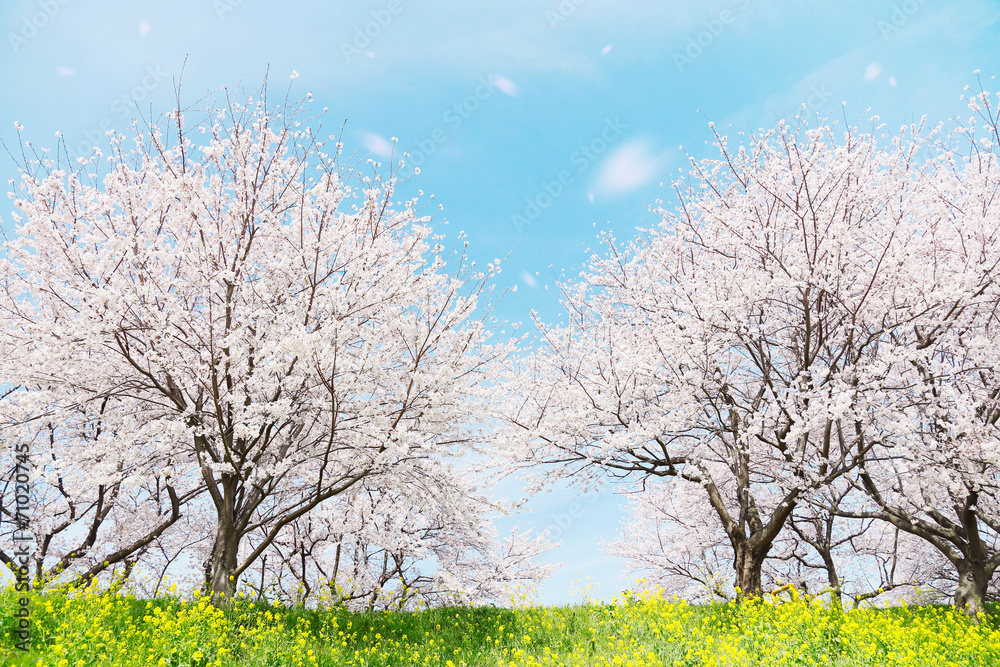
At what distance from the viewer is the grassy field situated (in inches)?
233

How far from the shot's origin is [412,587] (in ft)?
58.2

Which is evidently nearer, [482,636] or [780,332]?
[482,636]

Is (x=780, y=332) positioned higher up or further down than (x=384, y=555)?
higher up

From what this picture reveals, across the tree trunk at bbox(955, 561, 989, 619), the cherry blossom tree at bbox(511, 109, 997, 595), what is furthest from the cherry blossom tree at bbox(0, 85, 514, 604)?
the tree trunk at bbox(955, 561, 989, 619)

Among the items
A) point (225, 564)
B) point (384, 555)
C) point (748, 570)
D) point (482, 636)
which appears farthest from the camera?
point (384, 555)

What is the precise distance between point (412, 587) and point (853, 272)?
14.0 m

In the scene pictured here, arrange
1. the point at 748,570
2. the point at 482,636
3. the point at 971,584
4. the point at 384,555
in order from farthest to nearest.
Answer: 1. the point at 384,555
2. the point at 748,570
3. the point at 971,584
4. the point at 482,636

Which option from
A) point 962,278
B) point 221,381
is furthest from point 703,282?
point 221,381

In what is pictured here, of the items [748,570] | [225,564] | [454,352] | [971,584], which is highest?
[454,352]

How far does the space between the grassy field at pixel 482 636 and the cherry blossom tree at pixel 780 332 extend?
294cm

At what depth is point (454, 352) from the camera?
33.7 ft

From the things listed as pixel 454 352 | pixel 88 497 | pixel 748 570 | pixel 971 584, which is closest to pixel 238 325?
pixel 454 352

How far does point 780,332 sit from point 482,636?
8892 mm

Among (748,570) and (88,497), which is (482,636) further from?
(88,497)
